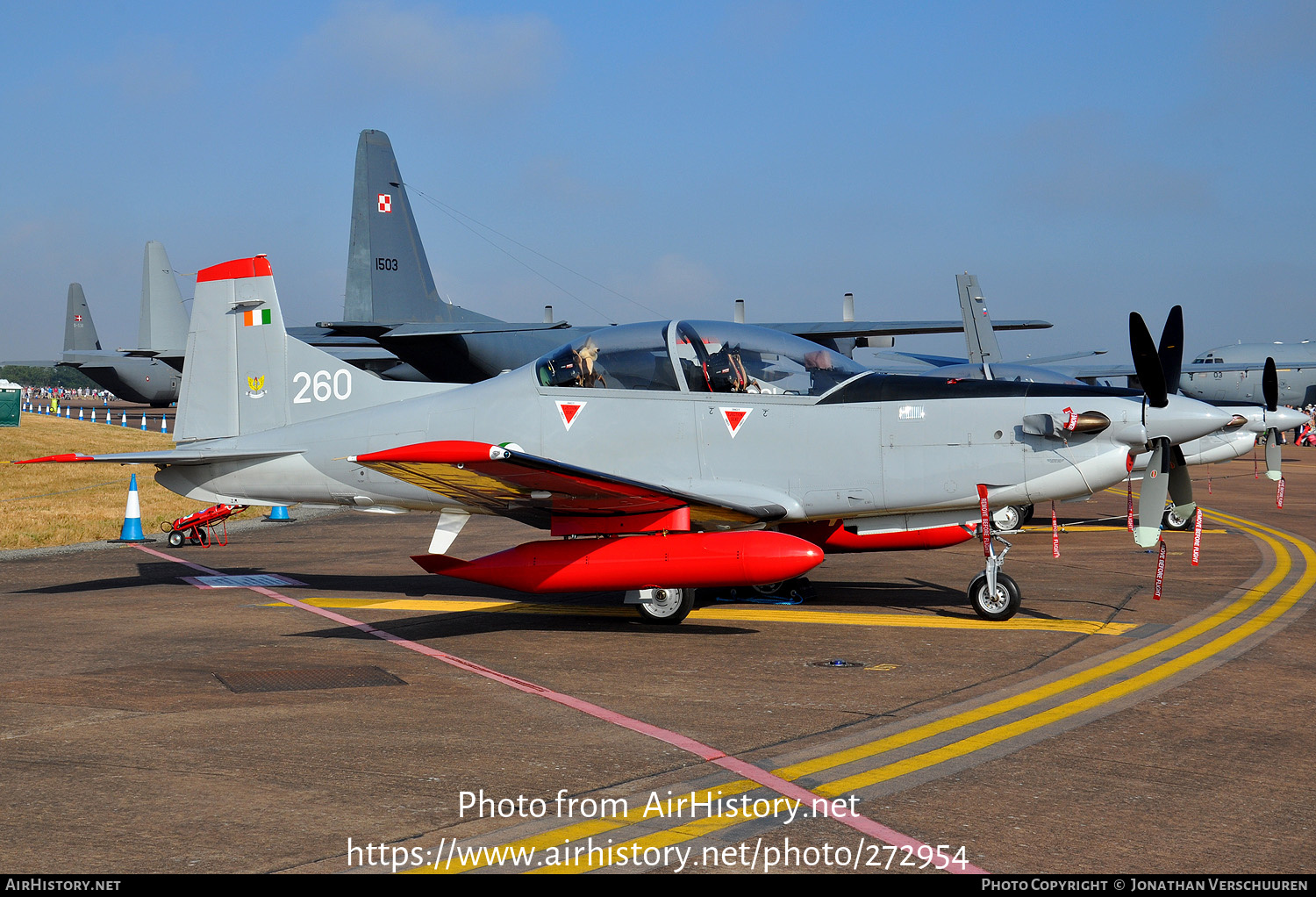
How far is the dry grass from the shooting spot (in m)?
16.6

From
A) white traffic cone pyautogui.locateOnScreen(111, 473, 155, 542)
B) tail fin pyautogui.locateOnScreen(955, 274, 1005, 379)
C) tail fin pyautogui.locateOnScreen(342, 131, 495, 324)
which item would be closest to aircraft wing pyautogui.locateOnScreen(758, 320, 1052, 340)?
tail fin pyautogui.locateOnScreen(955, 274, 1005, 379)

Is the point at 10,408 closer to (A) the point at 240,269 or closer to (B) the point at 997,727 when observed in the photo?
(A) the point at 240,269

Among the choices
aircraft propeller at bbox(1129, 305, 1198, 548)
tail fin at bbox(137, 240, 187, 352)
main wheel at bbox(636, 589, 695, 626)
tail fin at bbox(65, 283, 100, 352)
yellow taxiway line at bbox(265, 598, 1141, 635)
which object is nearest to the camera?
aircraft propeller at bbox(1129, 305, 1198, 548)

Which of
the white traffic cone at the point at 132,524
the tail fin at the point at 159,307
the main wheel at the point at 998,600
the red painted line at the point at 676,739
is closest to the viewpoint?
the red painted line at the point at 676,739

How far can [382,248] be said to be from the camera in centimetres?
2697

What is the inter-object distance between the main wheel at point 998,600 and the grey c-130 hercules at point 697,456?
0.02 metres

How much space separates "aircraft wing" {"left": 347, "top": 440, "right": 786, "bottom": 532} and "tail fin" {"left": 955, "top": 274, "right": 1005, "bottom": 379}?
845 inches

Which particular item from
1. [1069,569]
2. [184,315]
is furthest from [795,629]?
[184,315]

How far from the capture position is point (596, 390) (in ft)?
30.9

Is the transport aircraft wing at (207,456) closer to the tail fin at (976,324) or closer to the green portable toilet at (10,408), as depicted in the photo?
the tail fin at (976,324)

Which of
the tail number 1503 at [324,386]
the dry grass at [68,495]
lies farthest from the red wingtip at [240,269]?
the dry grass at [68,495]

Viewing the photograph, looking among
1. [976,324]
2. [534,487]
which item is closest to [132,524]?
[534,487]

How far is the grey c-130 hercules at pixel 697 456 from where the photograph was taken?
834cm

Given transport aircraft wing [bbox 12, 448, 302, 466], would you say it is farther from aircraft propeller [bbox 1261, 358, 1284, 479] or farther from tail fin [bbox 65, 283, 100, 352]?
tail fin [bbox 65, 283, 100, 352]
